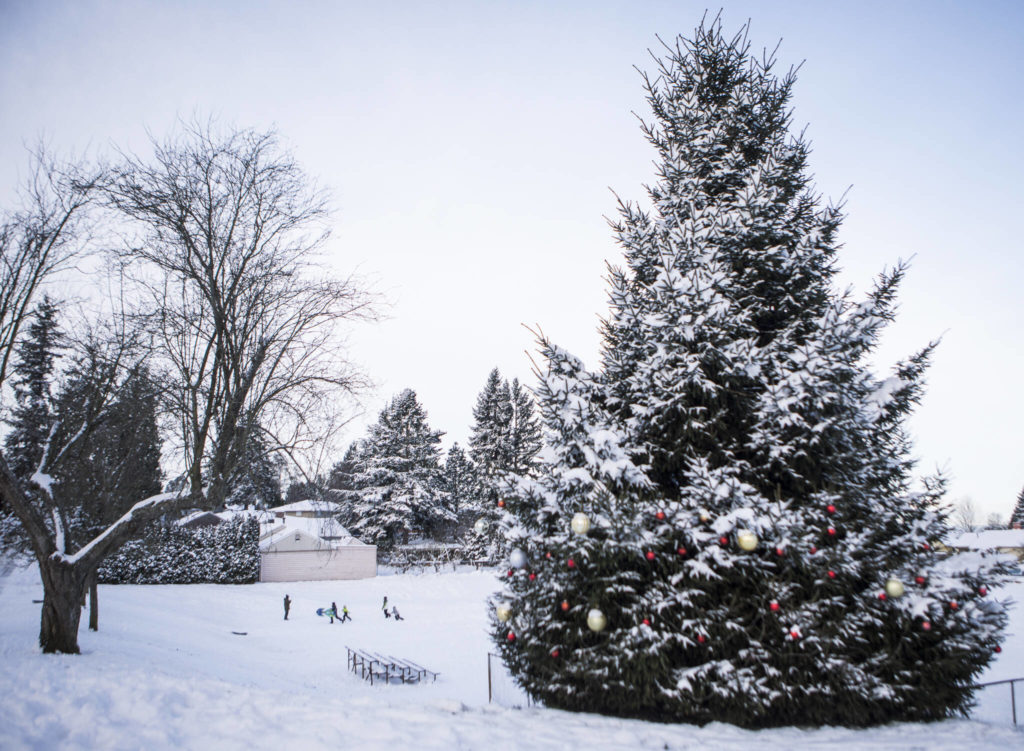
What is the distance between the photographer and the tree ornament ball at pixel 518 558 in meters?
6.69

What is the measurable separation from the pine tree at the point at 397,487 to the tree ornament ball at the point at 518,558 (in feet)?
127

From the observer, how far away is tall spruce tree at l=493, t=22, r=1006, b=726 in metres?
5.81

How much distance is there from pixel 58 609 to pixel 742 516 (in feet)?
37.3

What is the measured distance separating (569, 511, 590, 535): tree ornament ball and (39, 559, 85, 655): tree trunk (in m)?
9.56

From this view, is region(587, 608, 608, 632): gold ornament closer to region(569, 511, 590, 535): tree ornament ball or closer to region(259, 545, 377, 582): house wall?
region(569, 511, 590, 535): tree ornament ball

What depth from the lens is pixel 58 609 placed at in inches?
384

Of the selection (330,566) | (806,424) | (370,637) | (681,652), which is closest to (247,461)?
(681,652)

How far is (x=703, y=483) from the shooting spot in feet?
20.4

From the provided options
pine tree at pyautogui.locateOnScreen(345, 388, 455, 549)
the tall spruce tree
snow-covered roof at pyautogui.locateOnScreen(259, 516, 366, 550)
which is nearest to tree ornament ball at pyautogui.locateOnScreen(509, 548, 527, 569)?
the tall spruce tree

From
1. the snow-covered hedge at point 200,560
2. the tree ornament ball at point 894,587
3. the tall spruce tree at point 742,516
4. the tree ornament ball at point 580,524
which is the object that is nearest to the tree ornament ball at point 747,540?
the tall spruce tree at point 742,516

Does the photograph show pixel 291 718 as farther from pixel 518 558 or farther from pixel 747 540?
pixel 747 540

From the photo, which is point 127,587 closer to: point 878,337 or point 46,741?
point 46,741

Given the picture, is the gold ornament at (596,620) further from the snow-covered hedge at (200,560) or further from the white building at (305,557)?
the snow-covered hedge at (200,560)

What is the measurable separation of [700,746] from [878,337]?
16.7 ft
